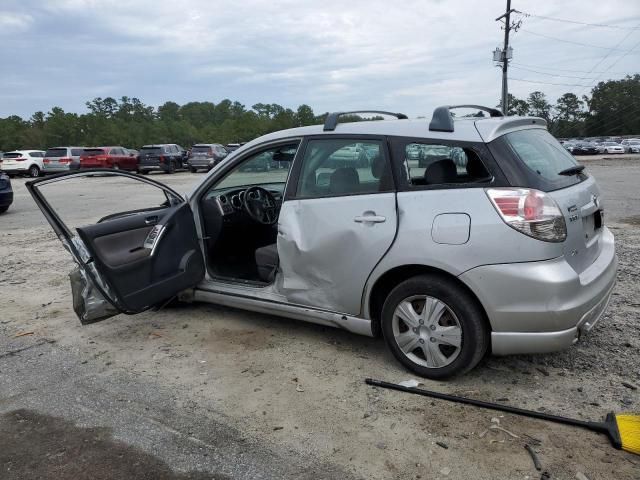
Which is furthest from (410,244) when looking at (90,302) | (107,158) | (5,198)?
(107,158)

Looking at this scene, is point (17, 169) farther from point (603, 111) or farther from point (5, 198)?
point (603, 111)

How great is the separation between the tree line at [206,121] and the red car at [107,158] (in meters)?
15.2

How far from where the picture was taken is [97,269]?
12.0ft

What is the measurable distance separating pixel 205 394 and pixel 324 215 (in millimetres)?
1407

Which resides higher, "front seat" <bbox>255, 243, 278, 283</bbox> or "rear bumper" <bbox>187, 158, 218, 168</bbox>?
"front seat" <bbox>255, 243, 278, 283</bbox>

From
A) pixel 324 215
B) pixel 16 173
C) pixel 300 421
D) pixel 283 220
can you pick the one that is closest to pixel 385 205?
pixel 324 215

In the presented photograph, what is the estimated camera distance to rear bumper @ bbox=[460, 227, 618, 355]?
2.86m

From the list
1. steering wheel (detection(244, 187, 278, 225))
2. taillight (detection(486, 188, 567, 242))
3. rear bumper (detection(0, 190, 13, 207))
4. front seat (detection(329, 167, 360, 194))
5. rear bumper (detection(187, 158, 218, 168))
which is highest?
front seat (detection(329, 167, 360, 194))

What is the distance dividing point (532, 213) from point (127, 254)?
2.78 m

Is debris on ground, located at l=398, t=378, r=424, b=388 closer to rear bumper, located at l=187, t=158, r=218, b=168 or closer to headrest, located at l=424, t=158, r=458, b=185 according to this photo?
headrest, located at l=424, t=158, r=458, b=185

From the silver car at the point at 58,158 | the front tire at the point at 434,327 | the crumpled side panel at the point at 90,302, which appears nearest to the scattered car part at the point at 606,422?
the front tire at the point at 434,327

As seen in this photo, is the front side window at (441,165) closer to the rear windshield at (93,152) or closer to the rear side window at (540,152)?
the rear side window at (540,152)

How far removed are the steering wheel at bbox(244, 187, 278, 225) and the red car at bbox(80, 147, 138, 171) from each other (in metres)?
25.8

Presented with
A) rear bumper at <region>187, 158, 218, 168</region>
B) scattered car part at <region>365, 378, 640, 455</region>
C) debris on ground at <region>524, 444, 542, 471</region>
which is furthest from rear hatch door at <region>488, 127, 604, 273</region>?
rear bumper at <region>187, 158, 218, 168</region>
